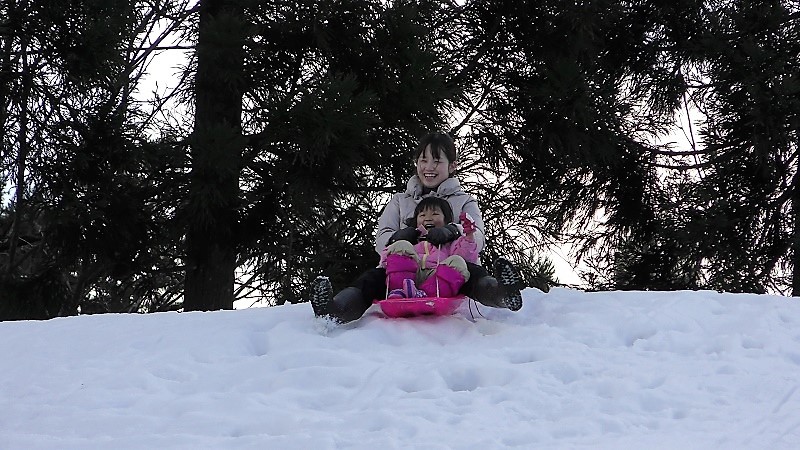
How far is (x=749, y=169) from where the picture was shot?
8.08m

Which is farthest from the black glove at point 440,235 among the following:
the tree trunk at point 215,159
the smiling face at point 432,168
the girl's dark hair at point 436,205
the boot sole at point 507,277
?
the tree trunk at point 215,159

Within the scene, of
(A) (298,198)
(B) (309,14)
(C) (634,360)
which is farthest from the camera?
(B) (309,14)

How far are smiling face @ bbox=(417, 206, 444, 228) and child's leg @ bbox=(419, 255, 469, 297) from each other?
30cm

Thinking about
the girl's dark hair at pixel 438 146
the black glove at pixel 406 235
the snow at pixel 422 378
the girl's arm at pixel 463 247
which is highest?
the girl's dark hair at pixel 438 146

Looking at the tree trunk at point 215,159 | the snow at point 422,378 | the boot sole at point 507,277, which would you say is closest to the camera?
the snow at point 422,378

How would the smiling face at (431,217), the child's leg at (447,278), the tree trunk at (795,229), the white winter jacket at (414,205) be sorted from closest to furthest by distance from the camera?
1. the child's leg at (447,278)
2. the smiling face at (431,217)
3. the white winter jacket at (414,205)
4. the tree trunk at (795,229)

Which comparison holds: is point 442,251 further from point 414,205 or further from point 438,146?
point 438,146

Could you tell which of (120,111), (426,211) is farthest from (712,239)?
(120,111)

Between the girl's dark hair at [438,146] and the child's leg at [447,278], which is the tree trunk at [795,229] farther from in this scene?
the child's leg at [447,278]

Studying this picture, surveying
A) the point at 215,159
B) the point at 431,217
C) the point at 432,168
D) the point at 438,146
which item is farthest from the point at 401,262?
the point at 215,159

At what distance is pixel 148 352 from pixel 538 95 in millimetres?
4173

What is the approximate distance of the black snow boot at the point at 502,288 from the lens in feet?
16.0

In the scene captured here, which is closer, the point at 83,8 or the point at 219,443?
the point at 219,443

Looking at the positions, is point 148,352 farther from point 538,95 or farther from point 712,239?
point 712,239
